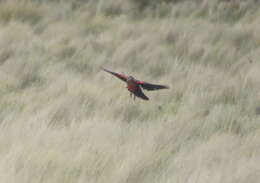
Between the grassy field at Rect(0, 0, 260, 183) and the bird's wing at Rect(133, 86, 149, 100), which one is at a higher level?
the bird's wing at Rect(133, 86, 149, 100)

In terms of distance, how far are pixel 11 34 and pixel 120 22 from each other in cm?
155

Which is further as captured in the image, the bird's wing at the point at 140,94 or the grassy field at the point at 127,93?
the bird's wing at the point at 140,94

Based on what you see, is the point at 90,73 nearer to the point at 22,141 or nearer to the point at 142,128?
the point at 142,128

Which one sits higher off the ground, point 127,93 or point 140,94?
point 140,94

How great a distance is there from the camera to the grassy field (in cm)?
305

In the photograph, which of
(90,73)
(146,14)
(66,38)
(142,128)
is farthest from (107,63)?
(146,14)

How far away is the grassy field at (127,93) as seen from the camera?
3.05 meters

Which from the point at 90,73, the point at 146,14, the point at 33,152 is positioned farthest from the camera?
the point at 146,14

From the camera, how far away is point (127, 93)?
4215 millimetres

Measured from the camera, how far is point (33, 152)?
3.08m

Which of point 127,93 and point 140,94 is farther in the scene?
point 127,93

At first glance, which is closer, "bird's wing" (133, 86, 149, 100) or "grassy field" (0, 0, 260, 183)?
"grassy field" (0, 0, 260, 183)

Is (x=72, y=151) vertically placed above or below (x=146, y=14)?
above

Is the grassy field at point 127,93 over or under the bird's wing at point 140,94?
under
